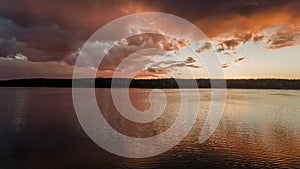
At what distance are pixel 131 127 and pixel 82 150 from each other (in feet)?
49.7

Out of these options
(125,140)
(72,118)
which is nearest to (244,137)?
(125,140)

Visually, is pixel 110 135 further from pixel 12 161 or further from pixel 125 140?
pixel 12 161

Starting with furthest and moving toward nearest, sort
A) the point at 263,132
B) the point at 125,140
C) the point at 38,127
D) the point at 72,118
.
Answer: the point at 72,118
the point at 38,127
the point at 263,132
the point at 125,140

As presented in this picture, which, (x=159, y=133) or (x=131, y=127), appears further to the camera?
(x=131, y=127)

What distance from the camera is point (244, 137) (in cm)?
3803

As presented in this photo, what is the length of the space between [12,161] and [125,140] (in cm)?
1329

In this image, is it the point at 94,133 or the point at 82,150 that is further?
the point at 94,133

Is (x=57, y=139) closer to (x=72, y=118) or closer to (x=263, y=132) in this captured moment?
(x=72, y=118)

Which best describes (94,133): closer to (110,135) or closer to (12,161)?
(110,135)

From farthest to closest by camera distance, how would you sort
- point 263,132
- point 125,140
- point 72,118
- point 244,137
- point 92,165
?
1. point 72,118
2. point 263,132
3. point 244,137
4. point 125,140
5. point 92,165

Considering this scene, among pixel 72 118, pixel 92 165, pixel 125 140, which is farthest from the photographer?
pixel 72 118

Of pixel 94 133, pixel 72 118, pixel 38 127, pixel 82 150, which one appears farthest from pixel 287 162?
pixel 72 118

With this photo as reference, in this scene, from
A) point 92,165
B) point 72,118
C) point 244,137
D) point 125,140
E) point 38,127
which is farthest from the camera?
point 72,118

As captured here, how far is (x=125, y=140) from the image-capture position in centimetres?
3572
